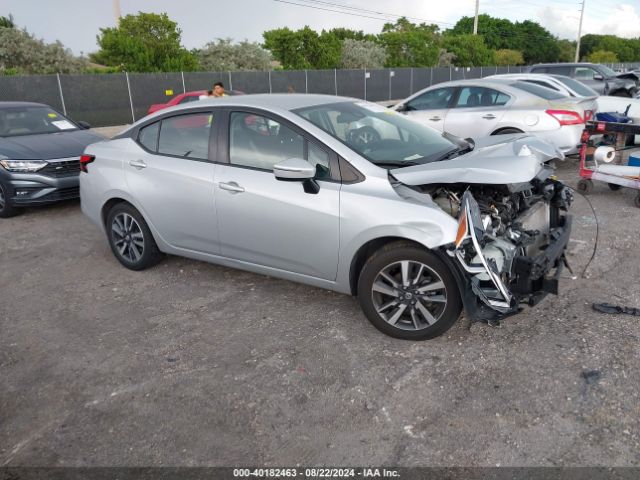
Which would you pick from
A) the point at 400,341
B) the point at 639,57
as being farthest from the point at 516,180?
the point at 639,57

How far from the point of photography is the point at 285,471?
2.75 metres

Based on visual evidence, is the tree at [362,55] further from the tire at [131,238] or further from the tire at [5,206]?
the tire at [131,238]

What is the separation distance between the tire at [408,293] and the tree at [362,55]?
3637cm

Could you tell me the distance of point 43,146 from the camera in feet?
25.5

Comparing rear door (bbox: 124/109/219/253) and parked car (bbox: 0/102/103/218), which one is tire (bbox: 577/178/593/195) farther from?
parked car (bbox: 0/102/103/218)

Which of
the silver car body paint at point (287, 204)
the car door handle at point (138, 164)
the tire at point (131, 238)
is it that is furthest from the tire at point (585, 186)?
the car door handle at point (138, 164)

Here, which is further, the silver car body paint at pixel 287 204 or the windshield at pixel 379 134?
the windshield at pixel 379 134

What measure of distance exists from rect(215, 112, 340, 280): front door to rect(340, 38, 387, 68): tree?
35516 mm

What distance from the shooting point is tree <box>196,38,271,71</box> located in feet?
111

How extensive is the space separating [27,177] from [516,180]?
6424mm

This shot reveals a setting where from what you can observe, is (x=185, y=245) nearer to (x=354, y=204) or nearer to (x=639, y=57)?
(x=354, y=204)

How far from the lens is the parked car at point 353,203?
3.55m

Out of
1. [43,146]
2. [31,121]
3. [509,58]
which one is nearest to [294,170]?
[43,146]

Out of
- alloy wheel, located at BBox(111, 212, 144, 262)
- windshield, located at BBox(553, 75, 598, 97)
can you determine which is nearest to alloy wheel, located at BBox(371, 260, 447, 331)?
alloy wheel, located at BBox(111, 212, 144, 262)
